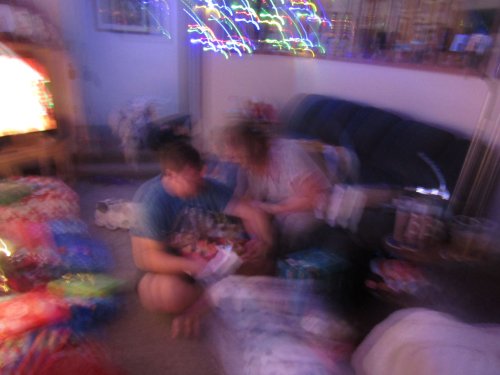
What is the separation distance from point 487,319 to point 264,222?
104 cm

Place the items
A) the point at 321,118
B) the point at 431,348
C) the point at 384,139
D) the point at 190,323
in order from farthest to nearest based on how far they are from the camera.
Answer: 1. the point at 321,118
2. the point at 384,139
3. the point at 190,323
4. the point at 431,348

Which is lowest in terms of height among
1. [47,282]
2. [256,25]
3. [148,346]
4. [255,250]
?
[148,346]

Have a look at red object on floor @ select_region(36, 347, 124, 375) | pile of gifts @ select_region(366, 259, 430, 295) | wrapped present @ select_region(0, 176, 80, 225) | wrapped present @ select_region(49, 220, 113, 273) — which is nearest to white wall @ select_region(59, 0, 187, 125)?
wrapped present @ select_region(0, 176, 80, 225)

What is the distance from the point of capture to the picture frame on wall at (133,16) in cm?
452

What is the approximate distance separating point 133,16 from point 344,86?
9.47 feet

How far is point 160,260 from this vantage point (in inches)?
66.4

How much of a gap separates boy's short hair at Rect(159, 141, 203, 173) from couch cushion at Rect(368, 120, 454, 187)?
4.49ft

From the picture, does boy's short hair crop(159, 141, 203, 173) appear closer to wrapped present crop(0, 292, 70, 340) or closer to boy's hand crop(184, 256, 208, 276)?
boy's hand crop(184, 256, 208, 276)

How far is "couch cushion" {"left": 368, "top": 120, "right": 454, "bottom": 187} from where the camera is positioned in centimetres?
226

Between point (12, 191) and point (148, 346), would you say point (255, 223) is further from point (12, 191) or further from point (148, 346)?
point (12, 191)

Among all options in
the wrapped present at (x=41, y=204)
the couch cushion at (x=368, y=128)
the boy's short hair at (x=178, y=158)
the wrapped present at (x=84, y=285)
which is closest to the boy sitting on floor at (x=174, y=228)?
the boy's short hair at (x=178, y=158)

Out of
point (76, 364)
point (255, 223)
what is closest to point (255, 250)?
point (255, 223)

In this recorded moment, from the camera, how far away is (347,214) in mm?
1963

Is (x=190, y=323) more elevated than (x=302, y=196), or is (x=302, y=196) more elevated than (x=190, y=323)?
(x=302, y=196)
